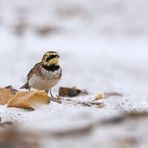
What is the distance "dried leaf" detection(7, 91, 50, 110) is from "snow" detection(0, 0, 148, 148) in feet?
0.19

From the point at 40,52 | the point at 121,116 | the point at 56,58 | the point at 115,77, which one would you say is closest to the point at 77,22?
the point at 40,52

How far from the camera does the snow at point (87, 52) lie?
12.6 feet

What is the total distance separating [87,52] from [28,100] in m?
8.57

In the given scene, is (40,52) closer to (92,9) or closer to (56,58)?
(92,9)

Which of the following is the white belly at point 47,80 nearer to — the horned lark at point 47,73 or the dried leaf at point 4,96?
the horned lark at point 47,73

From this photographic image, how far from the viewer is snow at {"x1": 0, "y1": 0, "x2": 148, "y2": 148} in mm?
3843

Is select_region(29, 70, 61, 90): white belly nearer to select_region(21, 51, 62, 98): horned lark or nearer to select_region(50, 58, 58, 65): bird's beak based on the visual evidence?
select_region(21, 51, 62, 98): horned lark

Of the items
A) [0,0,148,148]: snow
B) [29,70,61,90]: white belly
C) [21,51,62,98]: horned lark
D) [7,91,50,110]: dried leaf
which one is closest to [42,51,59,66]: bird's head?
[21,51,62,98]: horned lark

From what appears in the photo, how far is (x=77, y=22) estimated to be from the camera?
56.8ft

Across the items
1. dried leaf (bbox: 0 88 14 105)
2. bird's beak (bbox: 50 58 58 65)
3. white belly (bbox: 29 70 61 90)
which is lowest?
dried leaf (bbox: 0 88 14 105)

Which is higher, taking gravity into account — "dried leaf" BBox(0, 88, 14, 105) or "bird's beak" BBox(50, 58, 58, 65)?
"bird's beak" BBox(50, 58, 58, 65)

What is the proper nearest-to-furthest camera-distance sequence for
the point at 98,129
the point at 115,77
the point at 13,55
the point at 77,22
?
the point at 98,129, the point at 115,77, the point at 13,55, the point at 77,22

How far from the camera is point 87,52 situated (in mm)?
14383

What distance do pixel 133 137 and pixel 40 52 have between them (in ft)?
33.5
